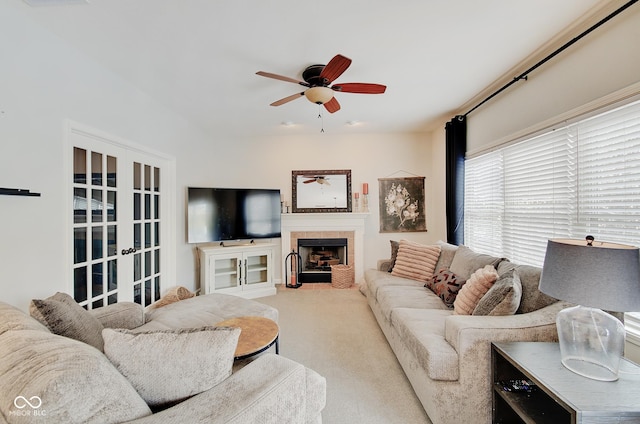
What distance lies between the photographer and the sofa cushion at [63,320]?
46.4 inches

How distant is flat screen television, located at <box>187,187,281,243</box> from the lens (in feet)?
12.4

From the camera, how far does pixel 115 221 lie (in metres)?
2.58

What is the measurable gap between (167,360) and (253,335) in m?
0.88

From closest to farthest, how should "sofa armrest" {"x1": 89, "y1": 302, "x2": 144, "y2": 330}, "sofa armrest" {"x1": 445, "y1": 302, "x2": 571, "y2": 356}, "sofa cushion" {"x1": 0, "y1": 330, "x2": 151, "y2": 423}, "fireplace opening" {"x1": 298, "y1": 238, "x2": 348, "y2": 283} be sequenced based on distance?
1. "sofa cushion" {"x1": 0, "y1": 330, "x2": 151, "y2": 423}
2. "sofa armrest" {"x1": 445, "y1": 302, "x2": 571, "y2": 356}
3. "sofa armrest" {"x1": 89, "y1": 302, "x2": 144, "y2": 330}
4. "fireplace opening" {"x1": 298, "y1": 238, "x2": 348, "y2": 283}

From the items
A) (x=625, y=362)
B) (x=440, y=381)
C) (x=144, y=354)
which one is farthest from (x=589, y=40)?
(x=144, y=354)

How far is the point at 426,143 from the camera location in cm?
453

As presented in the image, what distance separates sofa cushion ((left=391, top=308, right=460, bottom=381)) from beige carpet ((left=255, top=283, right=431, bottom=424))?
0.34 meters

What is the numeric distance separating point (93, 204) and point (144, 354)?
207cm

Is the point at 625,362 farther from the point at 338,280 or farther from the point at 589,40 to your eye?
the point at 338,280

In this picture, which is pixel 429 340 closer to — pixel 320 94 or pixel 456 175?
pixel 320 94

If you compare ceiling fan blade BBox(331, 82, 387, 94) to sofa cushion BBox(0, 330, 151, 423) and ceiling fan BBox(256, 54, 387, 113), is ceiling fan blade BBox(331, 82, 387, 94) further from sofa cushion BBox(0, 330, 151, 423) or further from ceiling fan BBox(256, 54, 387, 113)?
sofa cushion BBox(0, 330, 151, 423)

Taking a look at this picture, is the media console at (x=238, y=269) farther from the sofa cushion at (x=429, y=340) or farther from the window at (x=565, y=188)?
the window at (x=565, y=188)

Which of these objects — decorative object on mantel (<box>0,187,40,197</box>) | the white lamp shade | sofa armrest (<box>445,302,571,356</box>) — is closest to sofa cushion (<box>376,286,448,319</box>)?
sofa armrest (<box>445,302,571,356</box>)

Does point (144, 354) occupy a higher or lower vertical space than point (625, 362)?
higher
